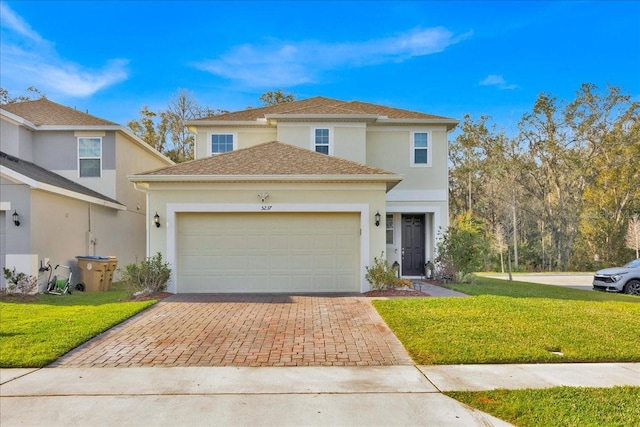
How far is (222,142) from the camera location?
53.9 ft

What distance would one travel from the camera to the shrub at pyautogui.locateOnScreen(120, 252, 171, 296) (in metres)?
11.0

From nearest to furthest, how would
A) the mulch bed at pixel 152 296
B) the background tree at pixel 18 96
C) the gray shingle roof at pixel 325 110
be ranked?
the mulch bed at pixel 152 296
the gray shingle roof at pixel 325 110
the background tree at pixel 18 96

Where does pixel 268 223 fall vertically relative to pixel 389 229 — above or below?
above

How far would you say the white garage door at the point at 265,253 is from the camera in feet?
38.4

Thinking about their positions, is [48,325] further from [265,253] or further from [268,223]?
[268,223]

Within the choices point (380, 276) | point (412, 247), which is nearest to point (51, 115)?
point (380, 276)

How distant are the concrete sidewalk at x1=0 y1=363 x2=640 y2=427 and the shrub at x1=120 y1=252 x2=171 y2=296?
Result: 574 centimetres

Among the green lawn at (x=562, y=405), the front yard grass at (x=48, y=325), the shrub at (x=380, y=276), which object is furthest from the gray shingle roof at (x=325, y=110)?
the green lawn at (x=562, y=405)

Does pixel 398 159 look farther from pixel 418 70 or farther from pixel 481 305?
pixel 481 305

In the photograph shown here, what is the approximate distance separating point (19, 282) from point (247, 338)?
820 cm

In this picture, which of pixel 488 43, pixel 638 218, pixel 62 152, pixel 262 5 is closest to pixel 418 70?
pixel 488 43

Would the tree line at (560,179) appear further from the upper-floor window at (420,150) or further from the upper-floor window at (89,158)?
the upper-floor window at (89,158)

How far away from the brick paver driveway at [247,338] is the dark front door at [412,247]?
6385 millimetres

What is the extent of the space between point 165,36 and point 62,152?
19.7 feet
